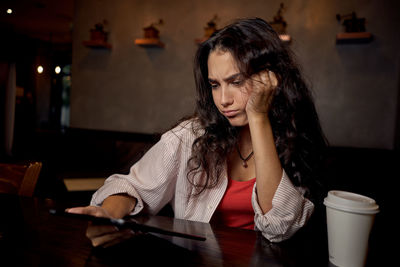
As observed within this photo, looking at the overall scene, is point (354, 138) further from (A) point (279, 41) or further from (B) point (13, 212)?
(B) point (13, 212)

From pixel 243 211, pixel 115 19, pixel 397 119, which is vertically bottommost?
pixel 243 211

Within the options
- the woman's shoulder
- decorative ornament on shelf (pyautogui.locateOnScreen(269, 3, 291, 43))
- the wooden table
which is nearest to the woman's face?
the woman's shoulder

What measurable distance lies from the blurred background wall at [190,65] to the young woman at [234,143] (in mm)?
2325

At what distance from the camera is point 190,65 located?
3793 mm

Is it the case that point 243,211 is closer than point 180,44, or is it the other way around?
point 243,211

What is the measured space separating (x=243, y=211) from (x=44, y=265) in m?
0.73

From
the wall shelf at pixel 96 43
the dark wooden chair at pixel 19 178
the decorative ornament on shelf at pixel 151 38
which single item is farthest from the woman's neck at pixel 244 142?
the wall shelf at pixel 96 43

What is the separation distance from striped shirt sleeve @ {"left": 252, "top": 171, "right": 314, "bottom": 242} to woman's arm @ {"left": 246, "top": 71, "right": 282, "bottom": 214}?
0.10 feet

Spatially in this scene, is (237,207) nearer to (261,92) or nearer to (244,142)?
(244,142)

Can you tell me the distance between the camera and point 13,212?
84 centimetres

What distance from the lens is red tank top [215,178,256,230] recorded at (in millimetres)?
1102

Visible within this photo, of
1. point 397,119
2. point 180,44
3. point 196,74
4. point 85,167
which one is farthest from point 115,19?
point 397,119

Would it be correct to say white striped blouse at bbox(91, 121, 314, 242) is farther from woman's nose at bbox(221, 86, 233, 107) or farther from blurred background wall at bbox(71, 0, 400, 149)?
blurred background wall at bbox(71, 0, 400, 149)

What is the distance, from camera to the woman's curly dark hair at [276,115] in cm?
108
